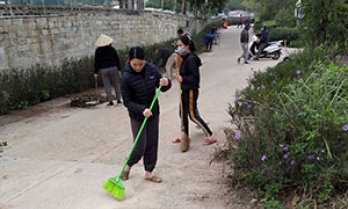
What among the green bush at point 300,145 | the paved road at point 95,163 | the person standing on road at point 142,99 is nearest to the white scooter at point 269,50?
the paved road at point 95,163

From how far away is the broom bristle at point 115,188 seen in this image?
13.0 feet

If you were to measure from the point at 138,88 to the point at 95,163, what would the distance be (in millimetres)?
1534

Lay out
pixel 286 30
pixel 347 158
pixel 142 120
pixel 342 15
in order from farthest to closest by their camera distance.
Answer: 1. pixel 286 30
2. pixel 342 15
3. pixel 142 120
4. pixel 347 158

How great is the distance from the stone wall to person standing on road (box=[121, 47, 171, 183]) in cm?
617

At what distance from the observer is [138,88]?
13.9 ft

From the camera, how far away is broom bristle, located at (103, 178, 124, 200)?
396 cm

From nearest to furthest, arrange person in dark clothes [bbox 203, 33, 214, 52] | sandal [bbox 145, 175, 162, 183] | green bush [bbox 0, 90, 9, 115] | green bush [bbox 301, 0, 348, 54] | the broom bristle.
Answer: the broom bristle
sandal [bbox 145, 175, 162, 183]
green bush [bbox 301, 0, 348, 54]
green bush [bbox 0, 90, 9, 115]
person in dark clothes [bbox 203, 33, 214, 52]

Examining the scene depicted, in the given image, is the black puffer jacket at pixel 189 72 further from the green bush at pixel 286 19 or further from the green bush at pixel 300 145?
the green bush at pixel 286 19

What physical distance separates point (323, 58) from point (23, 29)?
7.52 metres

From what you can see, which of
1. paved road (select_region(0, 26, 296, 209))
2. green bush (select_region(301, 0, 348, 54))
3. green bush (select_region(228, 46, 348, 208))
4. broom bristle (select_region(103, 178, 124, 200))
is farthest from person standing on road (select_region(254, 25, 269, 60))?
broom bristle (select_region(103, 178, 124, 200))

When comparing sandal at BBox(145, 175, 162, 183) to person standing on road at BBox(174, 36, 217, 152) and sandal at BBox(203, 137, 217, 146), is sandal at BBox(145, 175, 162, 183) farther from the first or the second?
sandal at BBox(203, 137, 217, 146)

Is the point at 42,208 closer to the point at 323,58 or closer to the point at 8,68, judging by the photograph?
the point at 323,58

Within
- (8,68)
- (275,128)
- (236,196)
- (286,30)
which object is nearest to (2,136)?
(8,68)

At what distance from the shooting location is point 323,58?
5.27 meters
